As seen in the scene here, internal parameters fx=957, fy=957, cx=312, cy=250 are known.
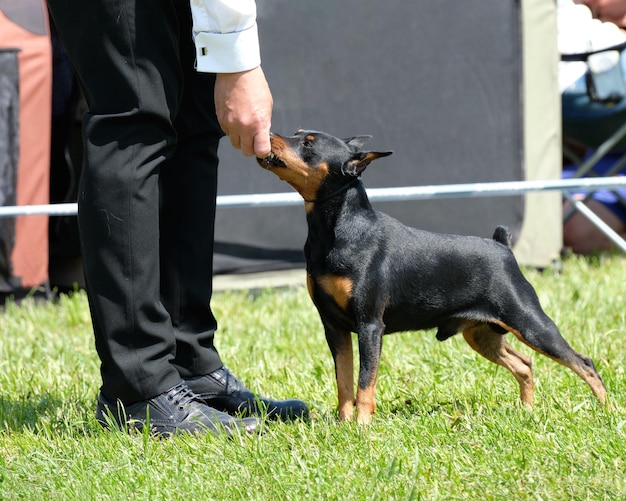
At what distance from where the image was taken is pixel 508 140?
18.9ft

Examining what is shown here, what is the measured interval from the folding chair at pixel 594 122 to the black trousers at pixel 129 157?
11.9 ft

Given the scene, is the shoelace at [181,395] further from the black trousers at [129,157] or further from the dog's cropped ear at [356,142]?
the dog's cropped ear at [356,142]

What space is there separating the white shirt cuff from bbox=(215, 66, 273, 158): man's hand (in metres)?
0.03

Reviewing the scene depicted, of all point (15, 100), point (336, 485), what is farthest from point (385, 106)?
point (336, 485)

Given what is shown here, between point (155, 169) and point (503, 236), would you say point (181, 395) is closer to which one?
point (155, 169)

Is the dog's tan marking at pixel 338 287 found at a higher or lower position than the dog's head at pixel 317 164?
lower

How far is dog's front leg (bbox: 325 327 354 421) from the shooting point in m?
2.92

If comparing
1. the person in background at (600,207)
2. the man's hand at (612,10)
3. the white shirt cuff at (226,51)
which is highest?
the white shirt cuff at (226,51)

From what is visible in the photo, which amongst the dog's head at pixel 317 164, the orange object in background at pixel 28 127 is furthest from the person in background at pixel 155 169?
the orange object in background at pixel 28 127

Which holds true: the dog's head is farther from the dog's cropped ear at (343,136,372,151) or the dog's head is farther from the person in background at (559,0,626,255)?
the person in background at (559,0,626,255)

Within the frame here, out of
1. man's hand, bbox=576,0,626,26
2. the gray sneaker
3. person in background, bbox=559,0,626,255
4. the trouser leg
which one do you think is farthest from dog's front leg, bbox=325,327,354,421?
man's hand, bbox=576,0,626,26

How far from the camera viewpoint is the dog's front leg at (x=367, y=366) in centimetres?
278

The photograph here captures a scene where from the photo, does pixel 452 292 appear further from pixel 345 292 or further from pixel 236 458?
pixel 236 458

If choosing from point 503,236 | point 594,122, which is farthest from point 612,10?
point 503,236
